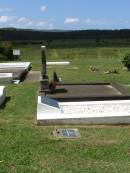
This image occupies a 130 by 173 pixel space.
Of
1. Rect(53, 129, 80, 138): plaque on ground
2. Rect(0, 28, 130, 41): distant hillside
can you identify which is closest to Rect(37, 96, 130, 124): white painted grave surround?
Rect(53, 129, 80, 138): plaque on ground

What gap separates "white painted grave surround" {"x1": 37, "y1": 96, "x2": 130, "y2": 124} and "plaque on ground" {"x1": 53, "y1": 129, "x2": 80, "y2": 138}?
728 mm

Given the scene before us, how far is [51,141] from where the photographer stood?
830 cm

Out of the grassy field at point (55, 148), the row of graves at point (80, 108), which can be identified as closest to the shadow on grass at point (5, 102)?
the grassy field at point (55, 148)

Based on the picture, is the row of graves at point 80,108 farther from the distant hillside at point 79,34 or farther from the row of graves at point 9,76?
the distant hillside at point 79,34

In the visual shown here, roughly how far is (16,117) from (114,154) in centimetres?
407

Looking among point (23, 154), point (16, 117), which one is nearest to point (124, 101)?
point (16, 117)

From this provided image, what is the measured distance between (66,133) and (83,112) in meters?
1.70

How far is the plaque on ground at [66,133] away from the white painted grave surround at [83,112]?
728 mm

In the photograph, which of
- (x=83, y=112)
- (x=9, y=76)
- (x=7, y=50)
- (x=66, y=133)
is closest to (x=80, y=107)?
(x=83, y=112)

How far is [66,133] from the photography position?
353 inches

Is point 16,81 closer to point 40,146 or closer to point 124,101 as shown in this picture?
point 124,101

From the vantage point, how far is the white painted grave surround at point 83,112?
999cm

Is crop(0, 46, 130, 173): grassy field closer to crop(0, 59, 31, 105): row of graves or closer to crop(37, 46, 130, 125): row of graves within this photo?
crop(37, 46, 130, 125): row of graves

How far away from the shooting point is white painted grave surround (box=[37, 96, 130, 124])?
999cm
